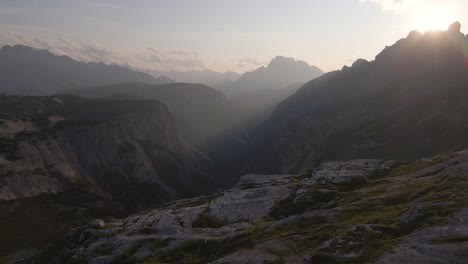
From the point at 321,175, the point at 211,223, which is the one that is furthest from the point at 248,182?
the point at 211,223

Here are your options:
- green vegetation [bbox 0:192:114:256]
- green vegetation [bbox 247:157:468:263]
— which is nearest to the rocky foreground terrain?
green vegetation [bbox 247:157:468:263]

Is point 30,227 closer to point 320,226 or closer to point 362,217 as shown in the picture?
point 320,226

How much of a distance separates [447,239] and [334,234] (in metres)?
14.7

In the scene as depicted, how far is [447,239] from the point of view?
4347 cm

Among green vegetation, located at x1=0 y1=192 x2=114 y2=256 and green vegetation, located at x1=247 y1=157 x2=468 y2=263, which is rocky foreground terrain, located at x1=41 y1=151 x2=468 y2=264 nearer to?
green vegetation, located at x1=247 y1=157 x2=468 y2=263

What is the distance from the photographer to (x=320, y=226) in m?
62.1

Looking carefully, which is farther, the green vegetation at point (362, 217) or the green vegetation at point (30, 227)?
the green vegetation at point (30, 227)

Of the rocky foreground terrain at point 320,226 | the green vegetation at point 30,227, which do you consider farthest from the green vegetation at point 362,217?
the green vegetation at point 30,227

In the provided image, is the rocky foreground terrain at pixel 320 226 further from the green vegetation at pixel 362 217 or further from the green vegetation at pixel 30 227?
the green vegetation at pixel 30 227

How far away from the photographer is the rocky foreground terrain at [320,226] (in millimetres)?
45906

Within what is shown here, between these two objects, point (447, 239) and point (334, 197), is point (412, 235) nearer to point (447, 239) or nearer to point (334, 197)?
point (447, 239)

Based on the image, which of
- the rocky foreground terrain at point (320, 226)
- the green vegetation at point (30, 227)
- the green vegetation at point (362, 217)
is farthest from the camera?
the green vegetation at point (30, 227)

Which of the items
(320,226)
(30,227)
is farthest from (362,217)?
(30,227)

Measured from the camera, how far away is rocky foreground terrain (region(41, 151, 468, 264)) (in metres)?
45.9
